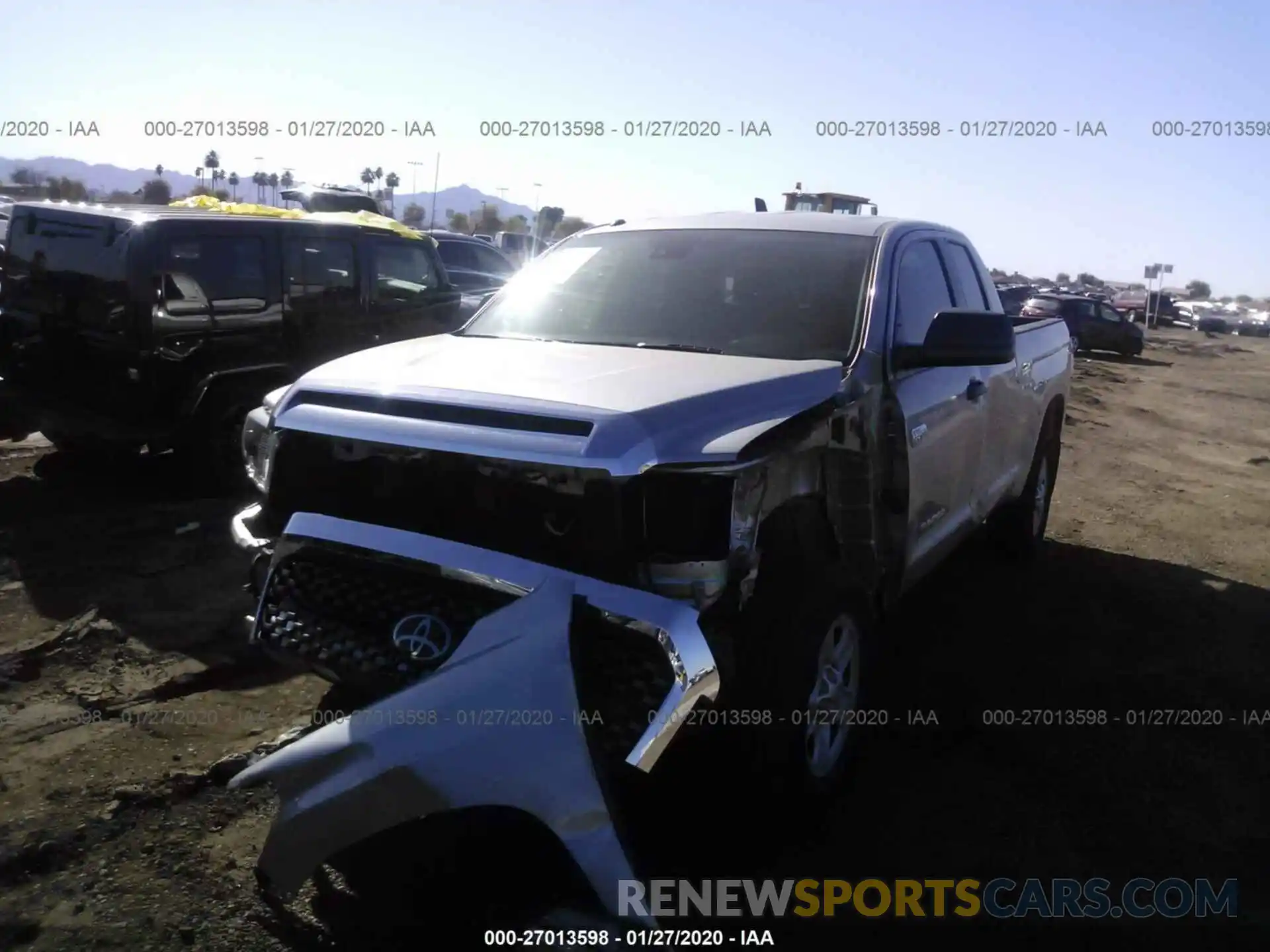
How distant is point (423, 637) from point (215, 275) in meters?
4.61

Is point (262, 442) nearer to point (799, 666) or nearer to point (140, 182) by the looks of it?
point (799, 666)

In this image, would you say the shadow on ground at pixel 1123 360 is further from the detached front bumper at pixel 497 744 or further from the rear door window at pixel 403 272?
the detached front bumper at pixel 497 744

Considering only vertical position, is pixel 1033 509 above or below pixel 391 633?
below

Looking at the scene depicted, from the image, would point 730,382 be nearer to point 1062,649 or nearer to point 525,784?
point 525,784

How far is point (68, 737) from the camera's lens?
11.9 ft

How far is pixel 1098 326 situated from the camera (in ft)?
89.9

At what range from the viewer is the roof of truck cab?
430 centimetres

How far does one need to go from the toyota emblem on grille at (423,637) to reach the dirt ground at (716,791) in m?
0.68

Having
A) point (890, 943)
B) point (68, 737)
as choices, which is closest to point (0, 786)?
point (68, 737)

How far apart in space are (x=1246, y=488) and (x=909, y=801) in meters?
8.23

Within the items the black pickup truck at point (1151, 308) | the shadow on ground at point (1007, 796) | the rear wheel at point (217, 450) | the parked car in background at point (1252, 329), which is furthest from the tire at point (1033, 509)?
the parked car in background at point (1252, 329)

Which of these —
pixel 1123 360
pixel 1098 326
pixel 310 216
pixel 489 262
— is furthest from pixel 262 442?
pixel 1123 360

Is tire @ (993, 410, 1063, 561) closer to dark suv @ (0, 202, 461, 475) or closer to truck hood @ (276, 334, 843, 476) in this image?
truck hood @ (276, 334, 843, 476)

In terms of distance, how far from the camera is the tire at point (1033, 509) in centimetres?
627
